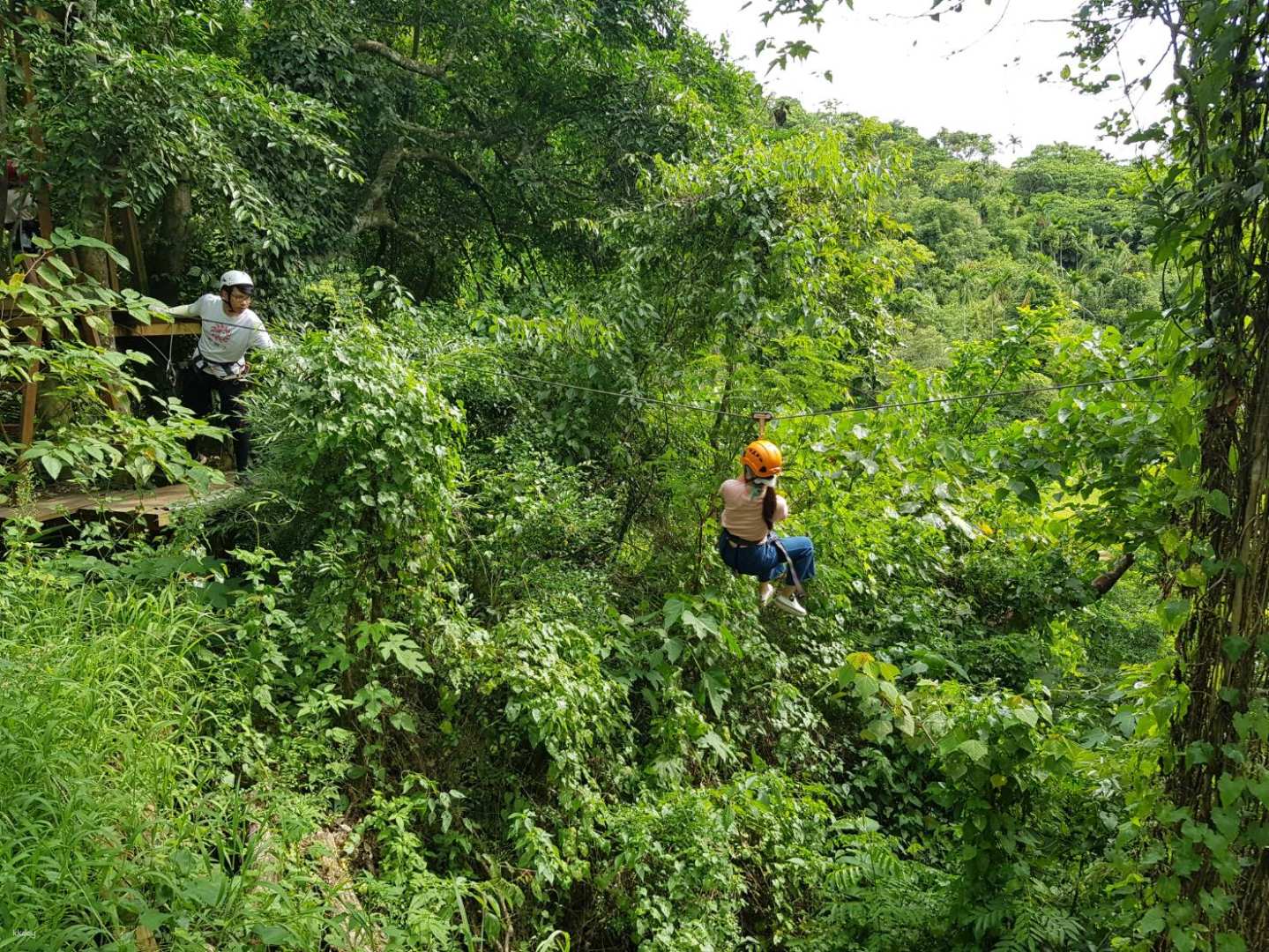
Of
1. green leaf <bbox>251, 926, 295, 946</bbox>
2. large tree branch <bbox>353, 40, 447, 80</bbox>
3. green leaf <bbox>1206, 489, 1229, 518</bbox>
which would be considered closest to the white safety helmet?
green leaf <bbox>251, 926, 295, 946</bbox>

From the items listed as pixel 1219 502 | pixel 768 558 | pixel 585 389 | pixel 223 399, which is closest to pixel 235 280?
pixel 223 399

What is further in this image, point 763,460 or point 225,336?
point 225,336

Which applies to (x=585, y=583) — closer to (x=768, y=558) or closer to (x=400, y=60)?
(x=768, y=558)

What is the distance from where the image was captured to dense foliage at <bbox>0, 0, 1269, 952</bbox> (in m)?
2.83

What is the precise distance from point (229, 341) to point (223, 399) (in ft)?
1.29

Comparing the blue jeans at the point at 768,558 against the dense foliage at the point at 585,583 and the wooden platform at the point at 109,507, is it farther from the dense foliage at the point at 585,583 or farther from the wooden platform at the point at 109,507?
the wooden platform at the point at 109,507

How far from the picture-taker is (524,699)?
4.49 meters

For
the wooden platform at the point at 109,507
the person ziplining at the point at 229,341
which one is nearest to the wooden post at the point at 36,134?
the person ziplining at the point at 229,341

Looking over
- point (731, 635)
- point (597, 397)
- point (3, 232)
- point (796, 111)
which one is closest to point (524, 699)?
point (731, 635)

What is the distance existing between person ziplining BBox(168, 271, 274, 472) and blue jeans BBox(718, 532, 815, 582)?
3.15 meters

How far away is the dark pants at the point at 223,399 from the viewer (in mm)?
5441

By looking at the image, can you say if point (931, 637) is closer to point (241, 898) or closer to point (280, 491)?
point (280, 491)

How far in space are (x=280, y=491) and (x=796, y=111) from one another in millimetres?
19141

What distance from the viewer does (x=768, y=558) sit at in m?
5.14
